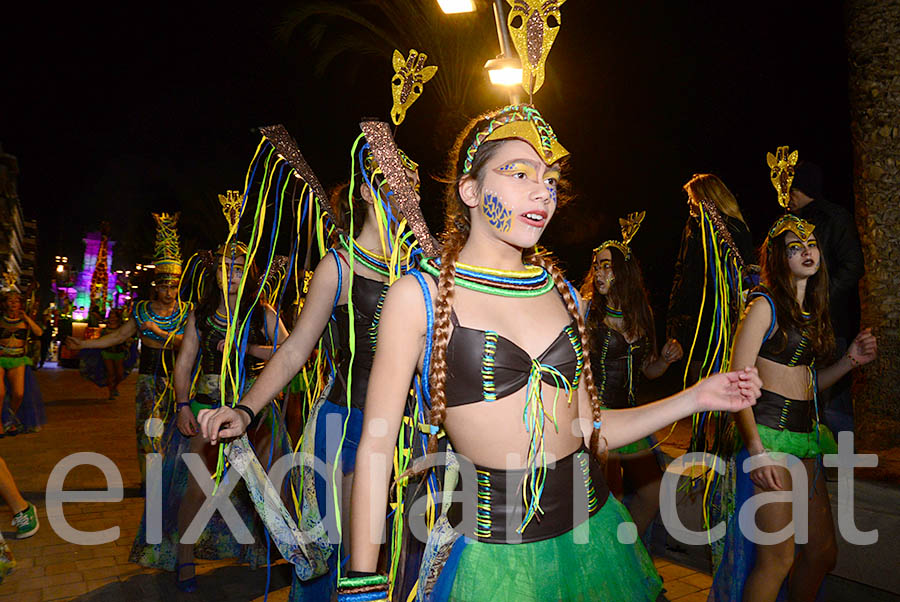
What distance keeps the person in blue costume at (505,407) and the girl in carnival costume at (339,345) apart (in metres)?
0.84

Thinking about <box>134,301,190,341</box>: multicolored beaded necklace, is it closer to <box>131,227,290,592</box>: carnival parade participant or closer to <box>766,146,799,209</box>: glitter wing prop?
<box>131,227,290,592</box>: carnival parade participant

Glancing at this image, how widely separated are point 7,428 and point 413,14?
390 inches

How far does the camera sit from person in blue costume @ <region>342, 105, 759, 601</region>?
193cm

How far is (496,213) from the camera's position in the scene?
84.0 inches

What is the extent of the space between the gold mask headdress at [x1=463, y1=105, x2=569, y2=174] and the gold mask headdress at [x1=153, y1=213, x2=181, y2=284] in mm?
5633

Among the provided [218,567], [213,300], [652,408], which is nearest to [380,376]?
[652,408]

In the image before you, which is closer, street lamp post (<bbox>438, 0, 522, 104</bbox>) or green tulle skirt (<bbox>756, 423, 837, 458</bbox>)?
green tulle skirt (<bbox>756, 423, 837, 458</bbox>)

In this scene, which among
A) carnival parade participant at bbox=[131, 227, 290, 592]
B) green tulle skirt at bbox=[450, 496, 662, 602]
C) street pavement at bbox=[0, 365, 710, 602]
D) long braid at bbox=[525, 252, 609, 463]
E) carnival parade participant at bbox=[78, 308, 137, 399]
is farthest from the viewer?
carnival parade participant at bbox=[78, 308, 137, 399]

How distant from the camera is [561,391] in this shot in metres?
2.12

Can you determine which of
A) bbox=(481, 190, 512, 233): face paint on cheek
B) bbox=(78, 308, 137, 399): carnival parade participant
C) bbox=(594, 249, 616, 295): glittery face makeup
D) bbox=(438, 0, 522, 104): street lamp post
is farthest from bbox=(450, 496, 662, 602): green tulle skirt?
bbox=(78, 308, 137, 399): carnival parade participant

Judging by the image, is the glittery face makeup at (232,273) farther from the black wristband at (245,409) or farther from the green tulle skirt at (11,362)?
the green tulle skirt at (11,362)

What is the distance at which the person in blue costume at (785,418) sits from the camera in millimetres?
3338

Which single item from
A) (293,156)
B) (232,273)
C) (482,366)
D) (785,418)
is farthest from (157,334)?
(785,418)

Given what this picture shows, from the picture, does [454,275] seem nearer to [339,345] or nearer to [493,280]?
[493,280]
